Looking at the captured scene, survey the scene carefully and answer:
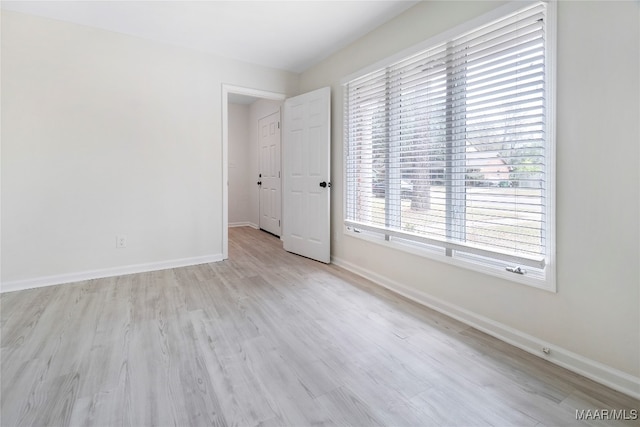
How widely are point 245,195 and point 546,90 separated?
19.0ft

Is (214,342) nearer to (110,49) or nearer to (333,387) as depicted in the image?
(333,387)

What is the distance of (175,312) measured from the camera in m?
2.40

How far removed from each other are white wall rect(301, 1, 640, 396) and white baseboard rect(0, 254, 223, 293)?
318cm

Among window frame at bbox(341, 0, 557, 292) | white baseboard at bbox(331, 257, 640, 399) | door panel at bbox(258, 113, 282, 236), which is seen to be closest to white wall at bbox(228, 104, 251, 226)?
door panel at bbox(258, 113, 282, 236)

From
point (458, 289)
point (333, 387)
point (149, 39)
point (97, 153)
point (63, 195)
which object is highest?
point (149, 39)

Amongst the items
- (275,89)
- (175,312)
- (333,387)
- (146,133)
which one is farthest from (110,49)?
(333,387)

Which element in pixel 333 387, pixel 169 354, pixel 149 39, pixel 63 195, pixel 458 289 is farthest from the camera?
pixel 149 39

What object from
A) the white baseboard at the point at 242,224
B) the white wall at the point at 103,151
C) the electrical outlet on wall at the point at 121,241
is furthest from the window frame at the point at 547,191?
the white baseboard at the point at 242,224

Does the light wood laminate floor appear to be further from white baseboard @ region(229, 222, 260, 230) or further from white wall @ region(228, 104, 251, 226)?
white wall @ region(228, 104, 251, 226)

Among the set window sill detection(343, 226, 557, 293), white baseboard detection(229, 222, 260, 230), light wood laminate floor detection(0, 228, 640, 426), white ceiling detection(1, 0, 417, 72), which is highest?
white ceiling detection(1, 0, 417, 72)

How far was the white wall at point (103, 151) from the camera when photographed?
2.85 meters

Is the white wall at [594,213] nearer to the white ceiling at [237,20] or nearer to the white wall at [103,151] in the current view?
the white ceiling at [237,20]

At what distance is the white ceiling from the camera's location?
268 cm

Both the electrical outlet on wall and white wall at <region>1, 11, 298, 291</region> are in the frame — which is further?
the electrical outlet on wall
